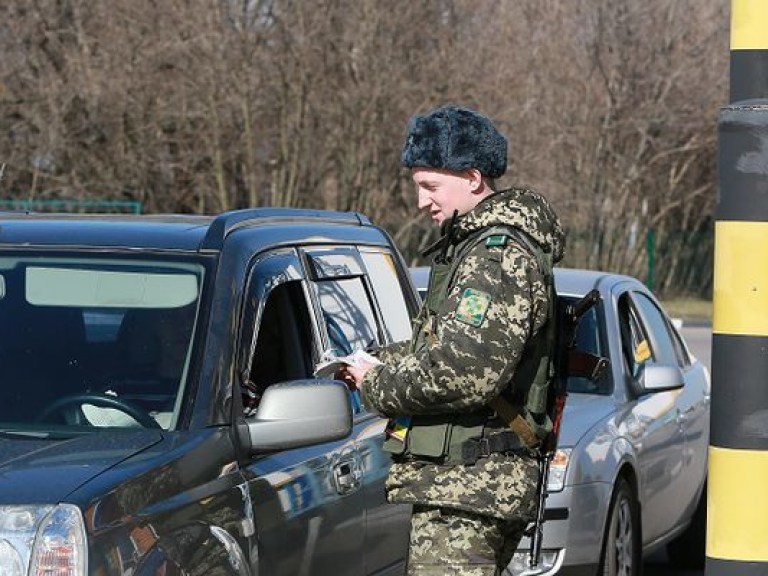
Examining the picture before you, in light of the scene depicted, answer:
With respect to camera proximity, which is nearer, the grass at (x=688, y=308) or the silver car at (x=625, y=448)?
the silver car at (x=625, y=448)

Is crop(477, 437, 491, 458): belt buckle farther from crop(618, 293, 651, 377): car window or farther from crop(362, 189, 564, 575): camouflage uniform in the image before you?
crop(618, 293, 651, 377): car window

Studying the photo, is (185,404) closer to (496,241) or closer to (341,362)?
(341,362)

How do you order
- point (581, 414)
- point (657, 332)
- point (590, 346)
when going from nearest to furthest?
point (581, 414), point (590, 346), point (657, 332)

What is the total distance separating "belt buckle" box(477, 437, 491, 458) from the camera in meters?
4.42

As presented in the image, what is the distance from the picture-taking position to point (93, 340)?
4.97m

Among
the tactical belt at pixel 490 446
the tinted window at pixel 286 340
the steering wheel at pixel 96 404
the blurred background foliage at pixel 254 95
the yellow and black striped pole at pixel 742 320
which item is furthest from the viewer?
the blurred background foliage at pixel 254 95

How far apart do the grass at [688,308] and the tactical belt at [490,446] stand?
32.4 meters

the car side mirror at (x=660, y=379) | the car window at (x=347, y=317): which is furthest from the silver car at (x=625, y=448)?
the car window at (x=347, y=317)

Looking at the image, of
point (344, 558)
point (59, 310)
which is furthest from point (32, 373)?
point (344, 558)

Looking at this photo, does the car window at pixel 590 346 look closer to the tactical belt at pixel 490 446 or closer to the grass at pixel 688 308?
the tactical belt at pixel 490 446

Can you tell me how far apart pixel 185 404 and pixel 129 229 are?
899 mm

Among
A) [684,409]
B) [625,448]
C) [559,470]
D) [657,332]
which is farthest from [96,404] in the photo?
[657,332]

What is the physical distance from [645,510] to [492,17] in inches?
1056

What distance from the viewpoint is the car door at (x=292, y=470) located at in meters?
4.67
